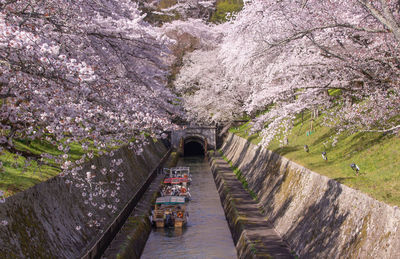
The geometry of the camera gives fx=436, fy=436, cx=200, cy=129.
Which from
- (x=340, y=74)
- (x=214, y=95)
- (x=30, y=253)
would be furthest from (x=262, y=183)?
(x=214, y=95)

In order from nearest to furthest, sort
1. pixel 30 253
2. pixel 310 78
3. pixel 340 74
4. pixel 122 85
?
pixel 30 253
pixel 122 85
pixel 340 74
pixel 310 78

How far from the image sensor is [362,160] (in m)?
14.7

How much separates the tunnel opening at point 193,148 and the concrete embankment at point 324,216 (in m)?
42.6

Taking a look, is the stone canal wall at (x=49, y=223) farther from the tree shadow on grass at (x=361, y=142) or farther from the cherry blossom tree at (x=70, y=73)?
the tree shadow on grass at (x=361, y=142)

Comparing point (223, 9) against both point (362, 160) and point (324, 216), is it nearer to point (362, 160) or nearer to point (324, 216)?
point (362, 160)

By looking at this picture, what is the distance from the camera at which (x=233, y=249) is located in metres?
18.7

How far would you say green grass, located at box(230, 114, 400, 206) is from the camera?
10844 millimetres

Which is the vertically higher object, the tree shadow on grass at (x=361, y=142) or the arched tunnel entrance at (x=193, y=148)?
the tree shadow on grass at (x=361, y=142)

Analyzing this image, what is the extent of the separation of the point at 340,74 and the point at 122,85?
292 inches

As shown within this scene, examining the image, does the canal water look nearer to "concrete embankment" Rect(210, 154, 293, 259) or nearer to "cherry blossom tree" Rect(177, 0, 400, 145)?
"concrete embankment" Rect(210, 154, 293, 259)

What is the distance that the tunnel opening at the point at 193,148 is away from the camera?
6469 centimetres

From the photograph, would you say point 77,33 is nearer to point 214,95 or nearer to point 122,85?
point 122,85

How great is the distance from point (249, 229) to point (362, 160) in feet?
17.1

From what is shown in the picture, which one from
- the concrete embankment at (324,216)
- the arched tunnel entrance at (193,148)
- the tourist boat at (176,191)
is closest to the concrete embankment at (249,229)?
the concrete embankment at (324,216)
